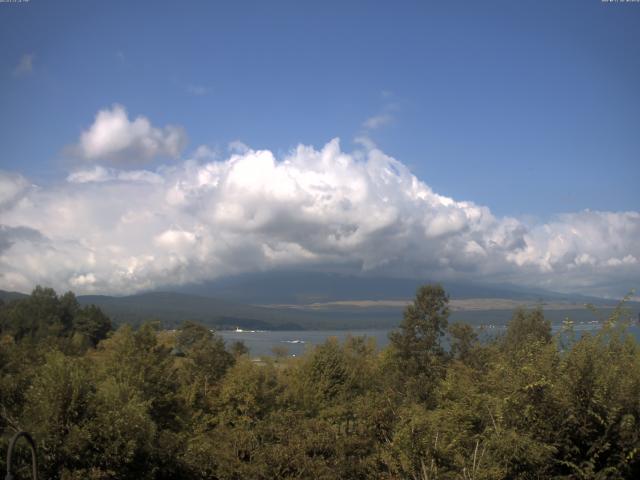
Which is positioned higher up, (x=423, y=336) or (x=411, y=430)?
(x=411, y=430)

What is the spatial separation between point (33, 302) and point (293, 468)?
116m

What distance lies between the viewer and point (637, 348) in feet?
51.7

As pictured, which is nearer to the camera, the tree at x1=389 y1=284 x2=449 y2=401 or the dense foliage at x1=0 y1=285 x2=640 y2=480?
the dense foliage at x1=0 y1=285 x2=640 y2=480

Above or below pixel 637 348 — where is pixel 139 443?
below

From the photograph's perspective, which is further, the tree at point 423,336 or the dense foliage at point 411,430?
the tree at point 423,336

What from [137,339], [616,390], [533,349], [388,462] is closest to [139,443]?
[388,462]

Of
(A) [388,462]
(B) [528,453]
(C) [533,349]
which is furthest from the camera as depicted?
(C) [533,349]

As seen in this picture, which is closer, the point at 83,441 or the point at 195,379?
the point at 83,441

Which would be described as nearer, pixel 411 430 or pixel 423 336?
pixel 411 430

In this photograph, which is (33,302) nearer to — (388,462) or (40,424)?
(40,424)

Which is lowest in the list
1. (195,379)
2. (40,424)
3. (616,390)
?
(195,379)

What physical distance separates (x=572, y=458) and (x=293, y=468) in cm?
771

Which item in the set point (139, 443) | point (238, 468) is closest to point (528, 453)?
point (238, 468)

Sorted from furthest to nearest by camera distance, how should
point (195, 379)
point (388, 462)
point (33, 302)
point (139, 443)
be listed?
point (33, 302), point (195, 379), point (139, 443), point (388, 462)
